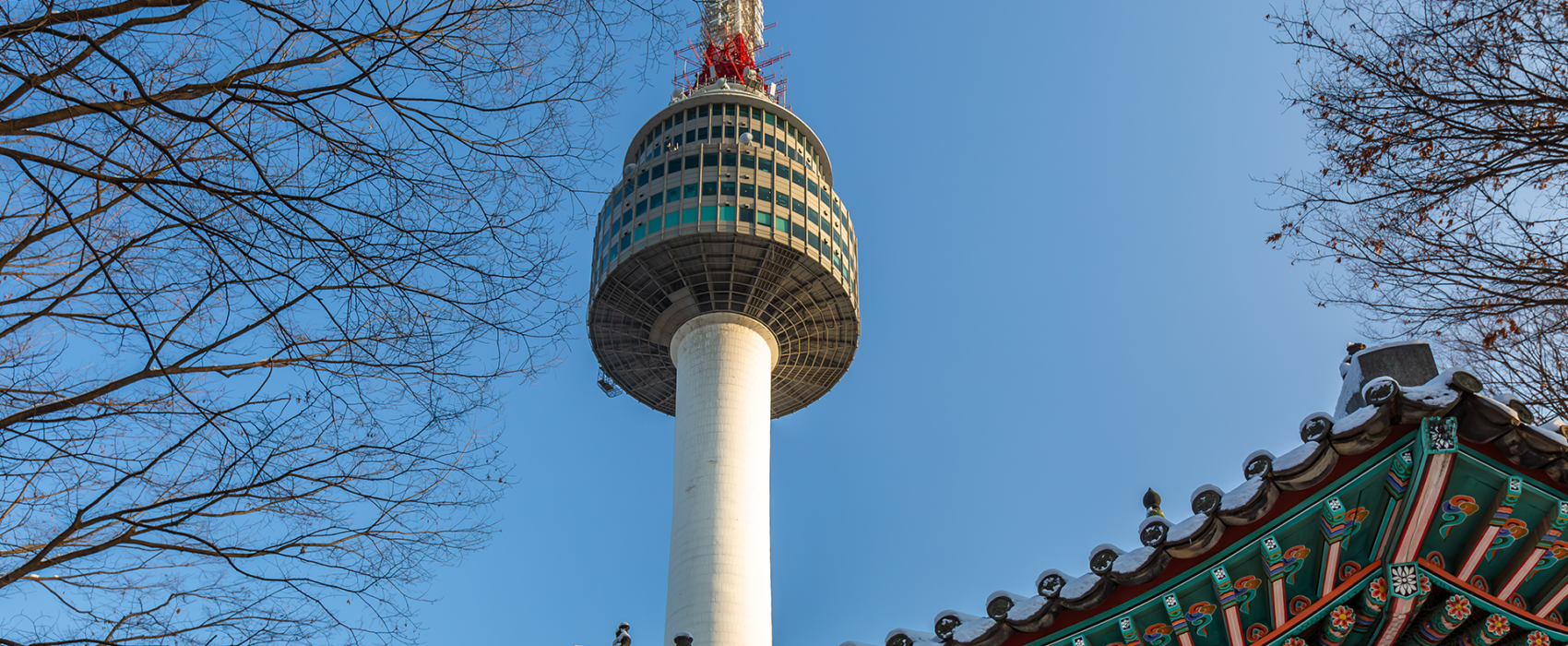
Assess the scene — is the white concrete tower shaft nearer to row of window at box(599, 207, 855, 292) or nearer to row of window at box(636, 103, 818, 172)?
row of window at box(599, 207, 855, 292)

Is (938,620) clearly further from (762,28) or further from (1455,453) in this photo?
(762,28)

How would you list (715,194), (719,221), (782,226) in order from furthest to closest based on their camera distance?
1. (715,194)
2. (782,226)
3. (719,221)

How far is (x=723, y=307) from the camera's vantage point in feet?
167

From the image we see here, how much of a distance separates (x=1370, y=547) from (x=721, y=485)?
36.3 metres

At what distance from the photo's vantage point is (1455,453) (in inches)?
435

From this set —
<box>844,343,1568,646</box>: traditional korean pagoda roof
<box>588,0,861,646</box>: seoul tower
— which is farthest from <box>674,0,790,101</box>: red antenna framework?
<box>844,343,1568,646</box>: traditional korean pagoda roof

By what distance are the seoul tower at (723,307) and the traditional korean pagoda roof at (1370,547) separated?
106 ft

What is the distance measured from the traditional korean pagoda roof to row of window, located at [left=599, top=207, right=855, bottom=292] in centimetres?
3996

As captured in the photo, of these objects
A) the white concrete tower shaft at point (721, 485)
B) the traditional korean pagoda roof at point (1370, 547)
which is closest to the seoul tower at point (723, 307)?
the white concrete tower shaft at point (721, 485)

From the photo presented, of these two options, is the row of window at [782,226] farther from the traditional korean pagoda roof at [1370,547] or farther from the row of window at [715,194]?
the traditional korean pagoda roof at [1370,547]

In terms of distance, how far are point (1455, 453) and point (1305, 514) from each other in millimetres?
1545

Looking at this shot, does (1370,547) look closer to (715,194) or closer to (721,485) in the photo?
(721,485)

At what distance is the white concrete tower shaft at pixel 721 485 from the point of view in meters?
43.4

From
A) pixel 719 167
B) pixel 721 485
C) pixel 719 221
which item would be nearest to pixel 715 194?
pixel 719 221
